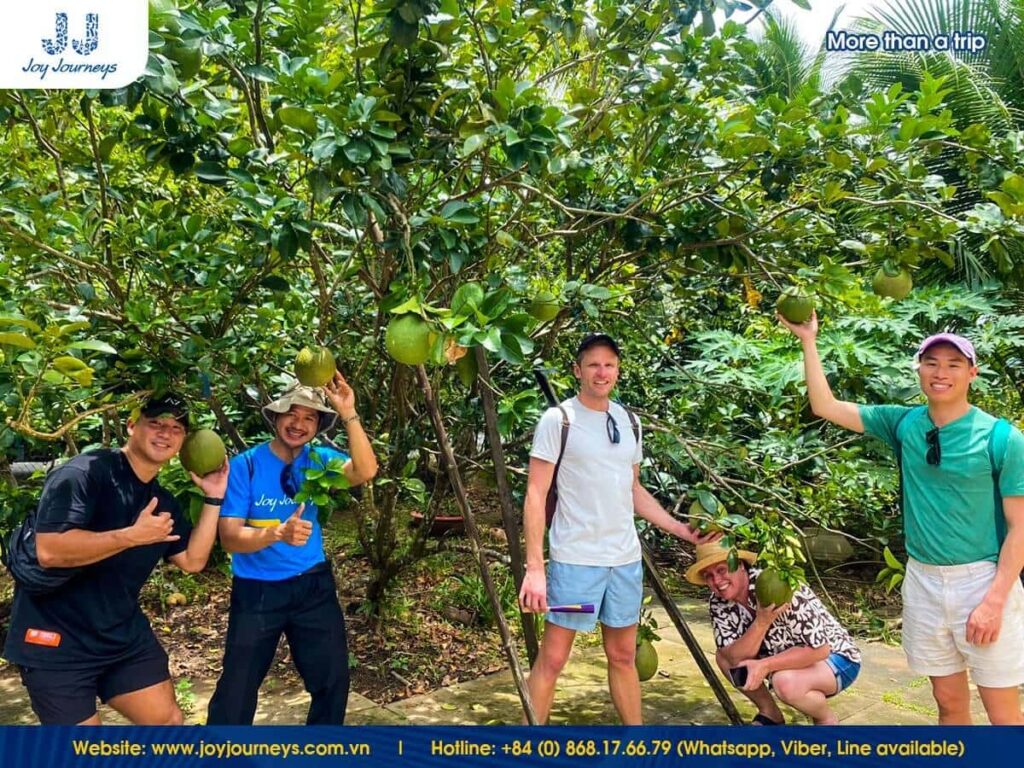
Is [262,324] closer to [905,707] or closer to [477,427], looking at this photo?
[477,427]

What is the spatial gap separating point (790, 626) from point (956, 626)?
628mm

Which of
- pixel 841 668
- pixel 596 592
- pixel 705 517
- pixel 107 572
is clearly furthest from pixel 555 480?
pixel 107 572

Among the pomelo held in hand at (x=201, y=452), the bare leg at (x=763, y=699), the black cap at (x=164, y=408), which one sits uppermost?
the black cap at (x=164, y=408)

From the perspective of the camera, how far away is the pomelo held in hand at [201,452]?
8.49 feet

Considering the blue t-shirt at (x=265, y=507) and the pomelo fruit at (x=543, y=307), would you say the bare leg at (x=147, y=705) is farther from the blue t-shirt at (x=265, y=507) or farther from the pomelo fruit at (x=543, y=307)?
the pomelo fruit at (x=543, y=307)

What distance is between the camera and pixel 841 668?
10.3 ft

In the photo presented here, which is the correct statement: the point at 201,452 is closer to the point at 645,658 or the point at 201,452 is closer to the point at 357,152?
the point at 357,152

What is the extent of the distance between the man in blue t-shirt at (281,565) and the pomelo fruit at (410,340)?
726 mm

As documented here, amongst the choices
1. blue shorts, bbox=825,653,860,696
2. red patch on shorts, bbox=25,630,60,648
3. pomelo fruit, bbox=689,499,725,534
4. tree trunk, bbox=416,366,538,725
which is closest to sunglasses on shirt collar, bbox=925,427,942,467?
pomelo fruit, bbox=689,499,725,534

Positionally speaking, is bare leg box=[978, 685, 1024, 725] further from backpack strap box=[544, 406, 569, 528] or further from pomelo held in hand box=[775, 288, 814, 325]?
backpack strap box=[544, 406, 569, 528]

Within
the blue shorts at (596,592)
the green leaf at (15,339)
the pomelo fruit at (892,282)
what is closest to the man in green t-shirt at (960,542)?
the pomelo fruit at (892,282)

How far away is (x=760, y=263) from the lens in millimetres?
3049

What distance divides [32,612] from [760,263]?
2.58 metres

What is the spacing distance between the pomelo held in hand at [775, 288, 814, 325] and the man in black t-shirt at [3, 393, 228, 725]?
194 cm
